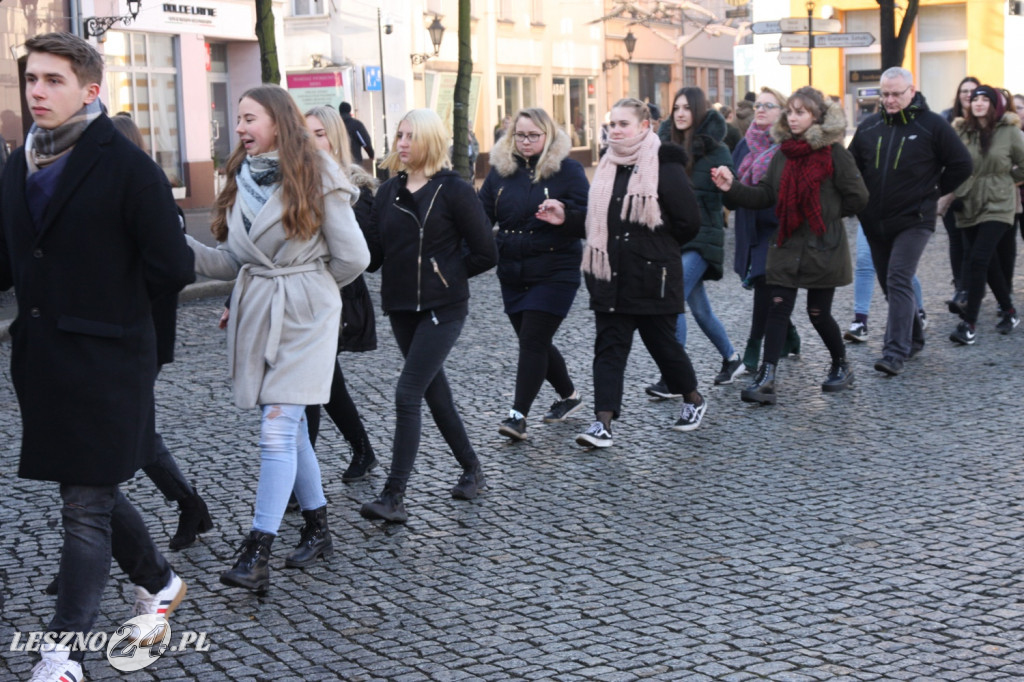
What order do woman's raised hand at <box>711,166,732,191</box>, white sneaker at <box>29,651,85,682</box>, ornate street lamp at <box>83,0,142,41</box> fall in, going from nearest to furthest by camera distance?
white sneaker at <box>29,651,85,682</box>
woman's raised hand at <box>711,166,732,191</box>
ornate street lamp at <box>83,0,142,41</box>

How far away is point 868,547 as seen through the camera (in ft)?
18.6

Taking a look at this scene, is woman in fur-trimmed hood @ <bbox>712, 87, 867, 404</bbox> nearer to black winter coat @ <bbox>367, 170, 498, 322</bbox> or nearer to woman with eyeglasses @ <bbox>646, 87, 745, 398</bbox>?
woman with eyeglasses @ <bbox>646, 87, 745, 398</bbox>

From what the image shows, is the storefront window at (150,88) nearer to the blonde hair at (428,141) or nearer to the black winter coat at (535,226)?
the black winter coat at (535,226)

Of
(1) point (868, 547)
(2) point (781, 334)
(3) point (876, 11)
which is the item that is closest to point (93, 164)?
(1) point (868, 547)

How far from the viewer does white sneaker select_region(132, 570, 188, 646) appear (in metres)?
4.74

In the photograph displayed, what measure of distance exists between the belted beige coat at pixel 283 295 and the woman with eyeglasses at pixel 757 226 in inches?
183

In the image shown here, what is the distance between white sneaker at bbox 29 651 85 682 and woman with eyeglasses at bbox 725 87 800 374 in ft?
19.9

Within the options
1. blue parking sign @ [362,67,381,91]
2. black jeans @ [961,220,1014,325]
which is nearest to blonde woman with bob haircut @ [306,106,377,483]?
black jeans @ [961,220,1014,325]

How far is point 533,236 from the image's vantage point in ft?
25.4

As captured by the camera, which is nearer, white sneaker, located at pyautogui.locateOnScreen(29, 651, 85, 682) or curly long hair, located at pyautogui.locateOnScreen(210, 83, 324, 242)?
white sneaker, located at pyautogui.locateOnScreen(29, 651, 85, 682)

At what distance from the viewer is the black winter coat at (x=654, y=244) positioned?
24.9 feet

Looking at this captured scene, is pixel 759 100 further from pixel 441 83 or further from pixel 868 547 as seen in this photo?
pixel 441 83

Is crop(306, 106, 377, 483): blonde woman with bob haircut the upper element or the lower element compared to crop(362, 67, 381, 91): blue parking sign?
lower

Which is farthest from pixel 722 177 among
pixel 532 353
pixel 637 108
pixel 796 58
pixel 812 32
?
pixel 796 58
